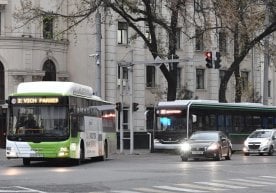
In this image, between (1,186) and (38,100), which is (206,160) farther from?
(1,186)

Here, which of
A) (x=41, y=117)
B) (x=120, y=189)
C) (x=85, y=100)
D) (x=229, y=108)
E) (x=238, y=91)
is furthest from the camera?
(x=238, y=91)

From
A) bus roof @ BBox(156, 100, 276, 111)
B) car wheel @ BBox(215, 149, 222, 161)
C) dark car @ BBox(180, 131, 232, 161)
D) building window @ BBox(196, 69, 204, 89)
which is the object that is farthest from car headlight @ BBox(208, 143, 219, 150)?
building window @ BBox(196, 69, 204, 89)

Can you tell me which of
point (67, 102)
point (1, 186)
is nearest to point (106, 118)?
point (67, 102)

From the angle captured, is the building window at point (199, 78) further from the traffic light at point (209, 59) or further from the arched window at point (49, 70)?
the traffic light at point (209, 59)

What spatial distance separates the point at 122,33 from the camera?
6062 cm

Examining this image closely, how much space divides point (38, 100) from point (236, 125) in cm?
2129

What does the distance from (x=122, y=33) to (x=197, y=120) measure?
65.6 ft

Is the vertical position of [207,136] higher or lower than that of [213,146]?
higher

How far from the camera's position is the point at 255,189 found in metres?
17.9

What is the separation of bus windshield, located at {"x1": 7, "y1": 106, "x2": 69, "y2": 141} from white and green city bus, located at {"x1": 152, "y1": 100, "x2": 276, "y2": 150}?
1480 centimetres

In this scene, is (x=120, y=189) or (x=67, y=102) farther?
(x=67, y=102)

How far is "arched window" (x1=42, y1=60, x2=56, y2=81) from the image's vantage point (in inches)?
2214

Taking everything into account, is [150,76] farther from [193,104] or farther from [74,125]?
[74,125]

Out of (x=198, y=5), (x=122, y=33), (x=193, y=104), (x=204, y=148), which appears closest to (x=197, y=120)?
(x=193, y=104)
